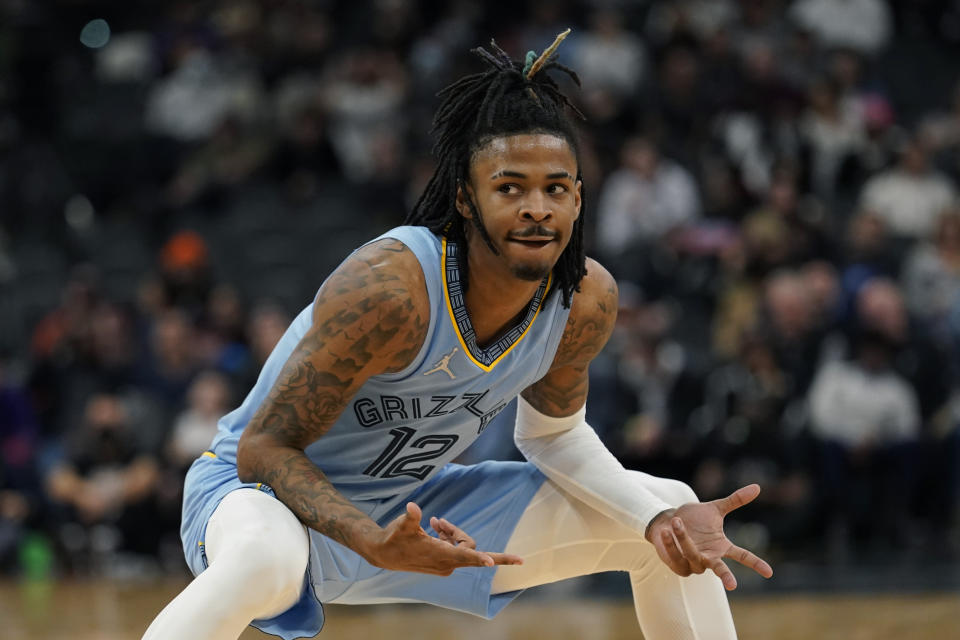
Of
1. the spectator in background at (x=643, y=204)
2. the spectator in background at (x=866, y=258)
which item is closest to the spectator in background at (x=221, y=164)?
the spectator in background at (x=643, y=204)

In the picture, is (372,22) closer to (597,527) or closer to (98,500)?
(98,500)

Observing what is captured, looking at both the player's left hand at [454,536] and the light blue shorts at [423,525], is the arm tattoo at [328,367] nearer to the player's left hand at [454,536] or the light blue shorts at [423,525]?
the light blue shorts at [423,525]

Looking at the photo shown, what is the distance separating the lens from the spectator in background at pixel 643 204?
967cm

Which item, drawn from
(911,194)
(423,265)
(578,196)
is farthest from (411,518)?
(911,194)

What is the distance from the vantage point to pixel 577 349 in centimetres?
397

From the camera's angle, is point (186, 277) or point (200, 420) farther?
point (186, 277)

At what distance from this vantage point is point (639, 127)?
34.0ft

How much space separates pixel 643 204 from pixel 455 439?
610 cm

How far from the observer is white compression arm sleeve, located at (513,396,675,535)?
12.5 ft

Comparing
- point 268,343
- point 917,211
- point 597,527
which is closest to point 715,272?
point 917,211

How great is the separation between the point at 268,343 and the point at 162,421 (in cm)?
105

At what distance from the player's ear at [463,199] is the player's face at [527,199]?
10 cm

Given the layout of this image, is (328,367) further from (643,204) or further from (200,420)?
(643,204)

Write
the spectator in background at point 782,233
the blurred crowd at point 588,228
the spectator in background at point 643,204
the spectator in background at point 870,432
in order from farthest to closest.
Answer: the spectator in background at point 643,204 < the spectator in background at point 782,233 < the blurred crowd at point 588,228 < the spectator in background at point 870,432
